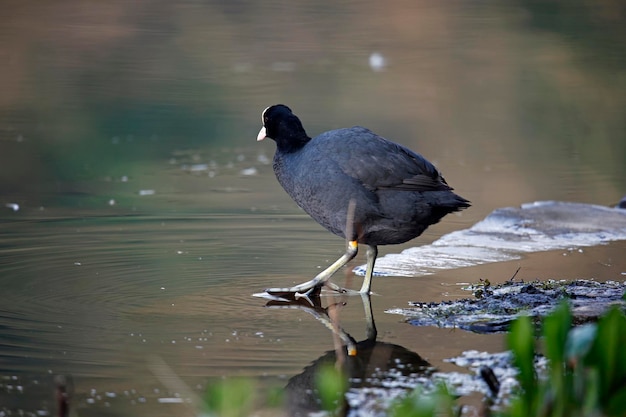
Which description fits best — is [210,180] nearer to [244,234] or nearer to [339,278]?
[244,234]

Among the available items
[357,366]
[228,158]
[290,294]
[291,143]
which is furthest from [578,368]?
[228,158]

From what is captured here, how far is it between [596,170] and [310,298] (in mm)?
5386

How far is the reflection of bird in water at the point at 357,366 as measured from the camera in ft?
12.6

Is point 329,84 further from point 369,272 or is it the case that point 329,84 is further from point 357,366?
point 357,366

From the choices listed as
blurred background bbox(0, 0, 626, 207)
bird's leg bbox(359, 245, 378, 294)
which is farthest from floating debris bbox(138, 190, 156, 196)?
bird's leg bbox(359, 245, 378, 294)

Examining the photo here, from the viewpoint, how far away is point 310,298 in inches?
219

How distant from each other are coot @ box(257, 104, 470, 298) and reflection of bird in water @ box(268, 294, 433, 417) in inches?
32.3

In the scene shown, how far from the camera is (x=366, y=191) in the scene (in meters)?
5.58

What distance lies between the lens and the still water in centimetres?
460

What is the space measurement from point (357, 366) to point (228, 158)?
6548mm

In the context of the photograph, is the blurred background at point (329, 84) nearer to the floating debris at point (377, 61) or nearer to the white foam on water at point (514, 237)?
the floating debris at point (377, 61)

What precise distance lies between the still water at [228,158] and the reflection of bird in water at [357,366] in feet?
0.25

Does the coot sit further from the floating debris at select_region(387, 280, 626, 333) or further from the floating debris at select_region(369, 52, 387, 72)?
the floating debris at select_region(369, 52, 387, 72)

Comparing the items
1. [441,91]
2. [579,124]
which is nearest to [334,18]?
[441,91]
